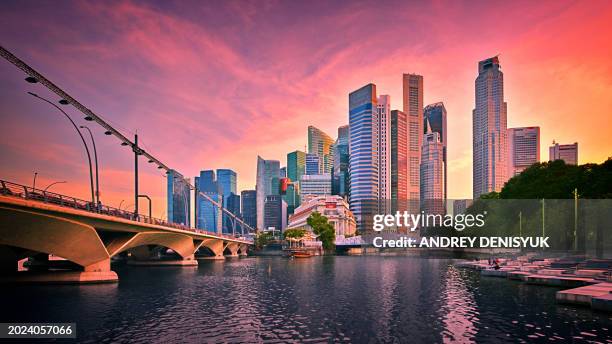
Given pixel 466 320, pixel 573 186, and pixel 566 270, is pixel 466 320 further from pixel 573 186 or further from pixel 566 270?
pixel 573 186

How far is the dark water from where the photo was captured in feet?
98.3

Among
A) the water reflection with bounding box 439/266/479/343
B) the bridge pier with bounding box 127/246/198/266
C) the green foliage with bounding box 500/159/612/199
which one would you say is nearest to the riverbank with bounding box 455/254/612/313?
the water reflection with bounding box 439/266/479/343

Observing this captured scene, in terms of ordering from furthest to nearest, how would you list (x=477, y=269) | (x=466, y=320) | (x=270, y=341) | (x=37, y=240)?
(x=477, y=269) → (x=37, y=240) → (x=466, y=320) → (x=270, y=341)

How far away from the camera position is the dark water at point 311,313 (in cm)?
2997

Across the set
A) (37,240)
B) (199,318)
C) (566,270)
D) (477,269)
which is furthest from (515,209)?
(37,240)

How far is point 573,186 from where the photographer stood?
88938mm

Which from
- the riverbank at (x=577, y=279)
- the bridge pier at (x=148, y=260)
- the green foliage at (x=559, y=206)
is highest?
the green foliage at (x=559, y=206)

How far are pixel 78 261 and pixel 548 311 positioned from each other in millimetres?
56880

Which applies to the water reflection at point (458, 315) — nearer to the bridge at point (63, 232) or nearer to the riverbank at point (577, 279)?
the riverbank at point (577, 279)

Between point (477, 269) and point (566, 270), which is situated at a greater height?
point (566, 270)

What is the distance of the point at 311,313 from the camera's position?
126 feet

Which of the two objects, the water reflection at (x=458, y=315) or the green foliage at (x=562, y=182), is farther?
the green foliage at (x=562, y=182)

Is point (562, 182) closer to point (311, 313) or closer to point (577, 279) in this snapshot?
point (577, 279)

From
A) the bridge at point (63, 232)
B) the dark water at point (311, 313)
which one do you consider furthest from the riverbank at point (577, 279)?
the bridge at point (63, 232)
